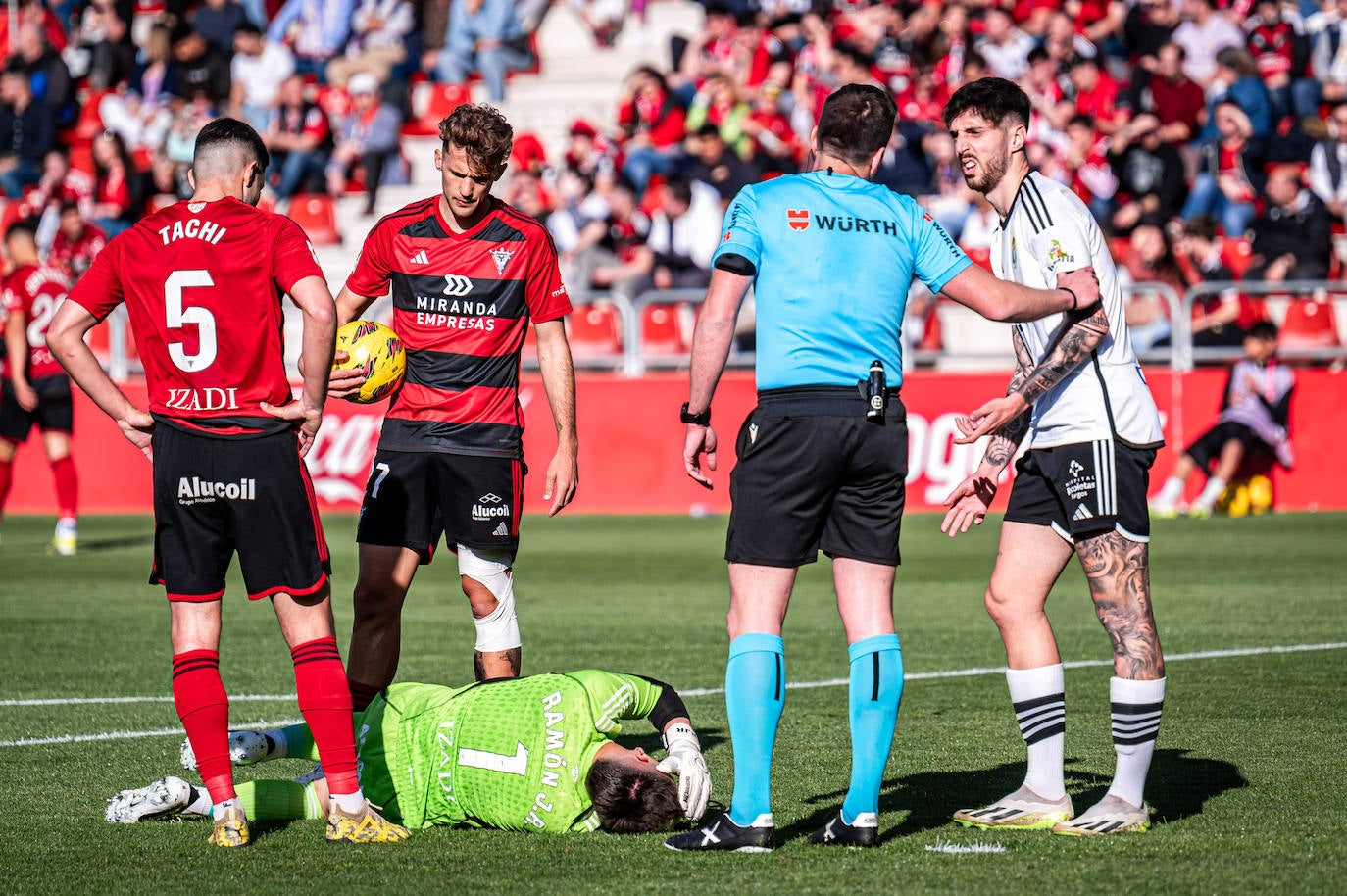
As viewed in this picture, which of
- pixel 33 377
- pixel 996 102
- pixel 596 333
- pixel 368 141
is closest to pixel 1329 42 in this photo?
pixel 596 333

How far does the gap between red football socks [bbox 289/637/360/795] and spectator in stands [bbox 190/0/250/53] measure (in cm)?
2300

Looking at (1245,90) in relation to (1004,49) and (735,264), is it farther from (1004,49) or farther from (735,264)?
(735,264)

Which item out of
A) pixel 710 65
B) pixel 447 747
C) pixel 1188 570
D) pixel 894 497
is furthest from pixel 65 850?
pixel 710 65

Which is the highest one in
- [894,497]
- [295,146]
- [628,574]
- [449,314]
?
[295,146]

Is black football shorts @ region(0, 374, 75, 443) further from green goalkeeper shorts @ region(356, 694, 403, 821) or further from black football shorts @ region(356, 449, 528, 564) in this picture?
green goalkeeper shorts @ region(356, 694, 403, 821)

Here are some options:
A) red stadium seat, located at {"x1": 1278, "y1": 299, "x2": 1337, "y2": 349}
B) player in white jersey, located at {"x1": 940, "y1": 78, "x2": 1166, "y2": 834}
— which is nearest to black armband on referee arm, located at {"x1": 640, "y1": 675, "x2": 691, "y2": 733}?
player in white jersey, located at {"x1": 940, "y1": 78, "x2": 1166, "y2": 834}

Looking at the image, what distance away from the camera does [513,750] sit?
5.73 m

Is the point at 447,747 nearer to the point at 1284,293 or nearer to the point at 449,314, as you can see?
the point at 449,314

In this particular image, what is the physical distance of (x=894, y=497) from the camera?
552 cm

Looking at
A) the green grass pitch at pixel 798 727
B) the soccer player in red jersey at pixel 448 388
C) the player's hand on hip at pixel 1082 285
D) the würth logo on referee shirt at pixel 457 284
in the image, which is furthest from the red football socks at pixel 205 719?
the player's hand on hip at pixel 1082 285

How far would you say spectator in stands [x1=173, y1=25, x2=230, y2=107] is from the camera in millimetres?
25891

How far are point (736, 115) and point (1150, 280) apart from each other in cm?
581

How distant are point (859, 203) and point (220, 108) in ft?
72.2

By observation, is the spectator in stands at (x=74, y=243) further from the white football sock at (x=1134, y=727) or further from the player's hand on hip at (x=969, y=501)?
the white football sock at (x=1134, y=727)
